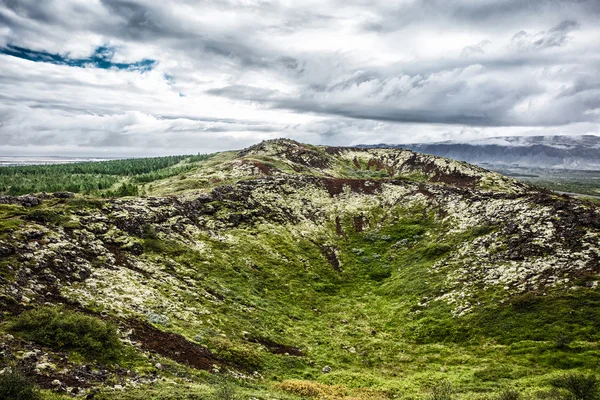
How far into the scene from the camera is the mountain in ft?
103

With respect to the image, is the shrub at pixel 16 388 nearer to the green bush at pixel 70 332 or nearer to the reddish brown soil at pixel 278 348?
the green bush at pixel 70 332

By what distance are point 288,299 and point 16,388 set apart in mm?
47890

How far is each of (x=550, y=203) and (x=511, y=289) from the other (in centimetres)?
3294

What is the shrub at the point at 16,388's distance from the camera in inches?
757

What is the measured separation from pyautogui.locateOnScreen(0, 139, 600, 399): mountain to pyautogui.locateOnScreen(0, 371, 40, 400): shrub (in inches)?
66.6

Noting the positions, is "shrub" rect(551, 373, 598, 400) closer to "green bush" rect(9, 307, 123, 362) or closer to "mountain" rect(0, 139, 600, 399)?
"mountain" rect(0, 139, 600, 399)

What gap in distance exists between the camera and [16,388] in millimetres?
19797

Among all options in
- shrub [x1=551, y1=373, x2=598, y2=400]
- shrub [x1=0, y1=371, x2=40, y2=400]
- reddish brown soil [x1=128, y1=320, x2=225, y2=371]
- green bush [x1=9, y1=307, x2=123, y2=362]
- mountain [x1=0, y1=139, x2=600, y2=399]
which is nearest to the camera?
shrub [x1=0, y1=371, x2=40, y2=400]

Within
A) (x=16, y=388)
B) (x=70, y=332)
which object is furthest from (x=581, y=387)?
(x=70, y=332)

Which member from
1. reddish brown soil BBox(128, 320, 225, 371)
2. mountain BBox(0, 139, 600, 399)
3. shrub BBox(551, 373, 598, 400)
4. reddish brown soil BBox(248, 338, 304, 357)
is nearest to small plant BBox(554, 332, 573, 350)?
mountain BBox(0, 139, 600, 399)

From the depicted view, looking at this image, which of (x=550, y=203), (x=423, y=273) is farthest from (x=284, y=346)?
(x=550, y=203)

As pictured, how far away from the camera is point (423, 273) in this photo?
7150 centimetres

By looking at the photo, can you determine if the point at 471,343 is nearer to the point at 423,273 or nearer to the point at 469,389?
the point at 469,389

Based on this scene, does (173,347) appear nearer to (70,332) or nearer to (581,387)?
(70,332)
